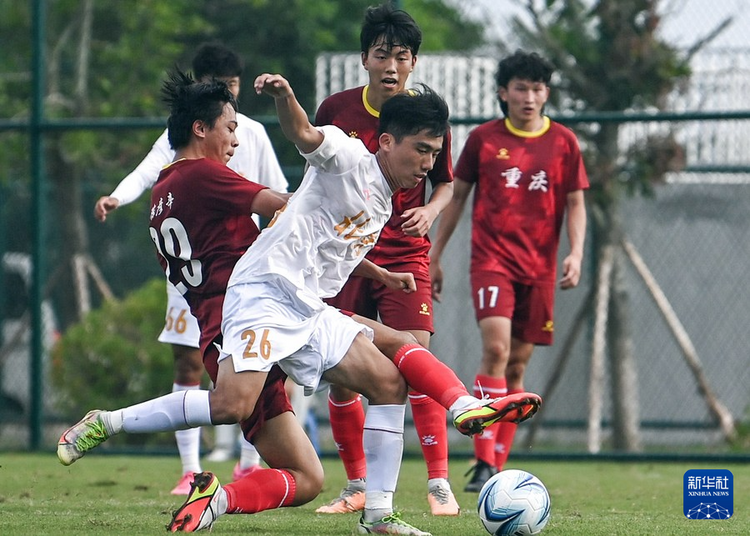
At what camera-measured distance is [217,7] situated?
15.5 m

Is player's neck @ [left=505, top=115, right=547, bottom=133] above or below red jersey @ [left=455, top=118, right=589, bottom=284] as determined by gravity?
above

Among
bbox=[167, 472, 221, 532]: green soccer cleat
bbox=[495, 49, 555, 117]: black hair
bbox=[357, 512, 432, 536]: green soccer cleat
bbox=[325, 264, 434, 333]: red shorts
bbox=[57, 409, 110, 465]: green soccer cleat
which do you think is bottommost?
bbox=[357, 512, 432, 536]: green soccer cleat

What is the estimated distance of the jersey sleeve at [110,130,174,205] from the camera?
5836 mm

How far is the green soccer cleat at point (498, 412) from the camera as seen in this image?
3898 mm

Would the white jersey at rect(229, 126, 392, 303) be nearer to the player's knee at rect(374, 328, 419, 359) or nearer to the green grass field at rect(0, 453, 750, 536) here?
the player's knee at rect(374, 328, 419, 359)

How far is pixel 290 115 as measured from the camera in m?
4.10

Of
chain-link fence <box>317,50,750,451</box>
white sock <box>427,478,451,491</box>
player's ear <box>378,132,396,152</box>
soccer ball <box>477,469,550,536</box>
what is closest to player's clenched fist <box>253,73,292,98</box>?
player's ear <box>378,132,396,152</box>

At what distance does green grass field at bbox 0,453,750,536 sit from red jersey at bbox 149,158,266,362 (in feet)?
2.58

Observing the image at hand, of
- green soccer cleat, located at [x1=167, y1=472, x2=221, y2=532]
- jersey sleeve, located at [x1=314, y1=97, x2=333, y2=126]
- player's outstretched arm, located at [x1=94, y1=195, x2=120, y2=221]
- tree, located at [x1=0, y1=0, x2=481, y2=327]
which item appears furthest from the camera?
tree, located at [x1=0, y1=0, x2=481, y2=327]

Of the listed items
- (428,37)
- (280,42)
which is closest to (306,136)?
(280,42)

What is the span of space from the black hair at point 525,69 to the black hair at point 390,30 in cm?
110

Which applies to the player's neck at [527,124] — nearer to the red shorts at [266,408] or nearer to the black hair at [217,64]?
the black hair at [217,64]

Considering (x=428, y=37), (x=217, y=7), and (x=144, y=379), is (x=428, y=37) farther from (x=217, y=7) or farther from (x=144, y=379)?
(x=144, y=379)

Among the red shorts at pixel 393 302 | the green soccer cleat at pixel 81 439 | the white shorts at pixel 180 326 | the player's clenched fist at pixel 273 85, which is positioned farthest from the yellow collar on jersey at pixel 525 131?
the green soccer cleat at pixel 81 439
